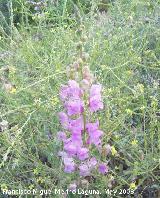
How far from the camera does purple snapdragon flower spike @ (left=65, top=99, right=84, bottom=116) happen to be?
6.36 feet

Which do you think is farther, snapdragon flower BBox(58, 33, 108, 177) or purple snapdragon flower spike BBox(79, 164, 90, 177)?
purple snapdragon flower spike BBox(79, 164, 90, 177)

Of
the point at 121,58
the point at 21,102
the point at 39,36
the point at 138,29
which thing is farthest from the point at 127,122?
the point at 39,36

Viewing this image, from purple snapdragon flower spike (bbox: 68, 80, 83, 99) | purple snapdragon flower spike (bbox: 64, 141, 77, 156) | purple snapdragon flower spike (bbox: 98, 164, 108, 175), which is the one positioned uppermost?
purple snapdragon flower spike (bbox: 68, 80, 83, 99)

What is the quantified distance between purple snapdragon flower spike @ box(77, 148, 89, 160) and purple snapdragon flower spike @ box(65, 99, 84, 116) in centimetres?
16

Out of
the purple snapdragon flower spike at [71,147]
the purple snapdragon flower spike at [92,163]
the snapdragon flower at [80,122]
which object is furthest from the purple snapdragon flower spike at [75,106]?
the purple snapdragon flower spike at [92,163]

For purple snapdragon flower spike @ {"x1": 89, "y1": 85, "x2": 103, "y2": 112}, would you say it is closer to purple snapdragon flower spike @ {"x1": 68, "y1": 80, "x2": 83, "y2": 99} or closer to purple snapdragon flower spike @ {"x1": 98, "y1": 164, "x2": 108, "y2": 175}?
purple snapdragon flower spike @ {"x1": 68, "y1": 80, "x2": 83, "y2": 99}

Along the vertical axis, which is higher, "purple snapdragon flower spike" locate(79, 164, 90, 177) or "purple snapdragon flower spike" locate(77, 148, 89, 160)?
"purple snapdragon flower spike" locate(77, 148, 89, 160)

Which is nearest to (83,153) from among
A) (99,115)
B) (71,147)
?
(71,147)

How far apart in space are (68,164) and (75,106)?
0.27 metres

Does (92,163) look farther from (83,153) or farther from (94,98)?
(94,98)

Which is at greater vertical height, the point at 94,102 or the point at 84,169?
the point at 94,102

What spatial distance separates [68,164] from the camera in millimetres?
2053

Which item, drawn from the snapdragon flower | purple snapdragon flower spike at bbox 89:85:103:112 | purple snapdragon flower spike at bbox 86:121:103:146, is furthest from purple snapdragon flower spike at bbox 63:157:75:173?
purple snapdragon flower spike at bbox 89:85:103:112

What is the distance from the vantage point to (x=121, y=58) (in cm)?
277
